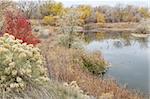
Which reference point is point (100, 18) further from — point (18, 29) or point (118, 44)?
point (18, 29)

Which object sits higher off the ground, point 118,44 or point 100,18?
A: point 100,18

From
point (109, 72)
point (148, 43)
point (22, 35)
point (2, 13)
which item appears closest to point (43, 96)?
point (22, 35)

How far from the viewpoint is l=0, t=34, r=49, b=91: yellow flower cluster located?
545 centimetres

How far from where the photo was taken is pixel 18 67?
555cm

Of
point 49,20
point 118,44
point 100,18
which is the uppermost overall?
point 49,20

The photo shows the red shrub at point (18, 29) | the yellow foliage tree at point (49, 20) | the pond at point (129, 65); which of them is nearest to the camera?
the red shrub at point (18, 29)

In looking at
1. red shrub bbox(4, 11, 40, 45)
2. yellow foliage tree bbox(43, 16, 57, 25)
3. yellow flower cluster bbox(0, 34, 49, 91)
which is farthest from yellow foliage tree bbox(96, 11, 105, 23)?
yellow flower cluster bbox(0, 34, 49, 91)

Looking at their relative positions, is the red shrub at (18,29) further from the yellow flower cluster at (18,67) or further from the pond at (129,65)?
the pond at (129,65)

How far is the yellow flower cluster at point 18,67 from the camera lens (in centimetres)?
545

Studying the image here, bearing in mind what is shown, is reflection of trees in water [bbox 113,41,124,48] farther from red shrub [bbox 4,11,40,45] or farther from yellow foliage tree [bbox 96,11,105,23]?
yellow foliage tree [bbox 96,11,105,23]

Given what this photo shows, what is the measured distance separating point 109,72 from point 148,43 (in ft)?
39.7

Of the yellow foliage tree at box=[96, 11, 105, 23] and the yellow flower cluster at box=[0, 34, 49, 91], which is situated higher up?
the yellow flower cluster at box=[0, 34, 49, 91]

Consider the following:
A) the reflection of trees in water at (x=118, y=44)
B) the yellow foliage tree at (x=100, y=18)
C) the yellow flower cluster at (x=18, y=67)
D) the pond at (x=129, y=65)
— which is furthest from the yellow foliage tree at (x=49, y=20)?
the yellow flower cluster at (x=18, y=67)

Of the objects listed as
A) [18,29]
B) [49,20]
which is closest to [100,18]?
[49,20]
